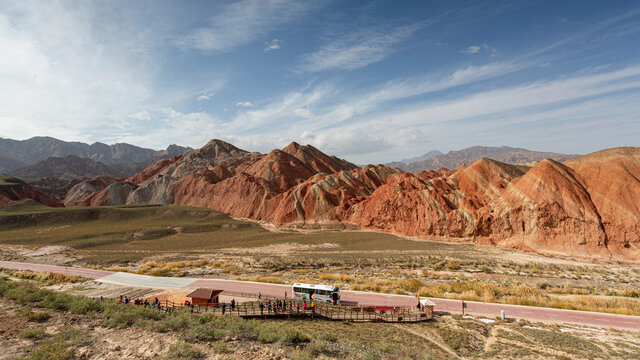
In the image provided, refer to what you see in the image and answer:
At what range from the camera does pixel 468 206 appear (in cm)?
5138

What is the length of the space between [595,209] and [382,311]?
1677 inches

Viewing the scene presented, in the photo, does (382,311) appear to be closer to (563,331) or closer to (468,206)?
(563,331)

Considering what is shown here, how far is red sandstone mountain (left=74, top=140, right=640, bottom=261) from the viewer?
129ft

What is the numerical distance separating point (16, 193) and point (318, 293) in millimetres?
128922

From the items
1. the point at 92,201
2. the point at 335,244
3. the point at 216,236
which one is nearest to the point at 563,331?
the point at 335,244

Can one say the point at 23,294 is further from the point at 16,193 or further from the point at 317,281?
the point at 16,193

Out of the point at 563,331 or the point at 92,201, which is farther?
the point at 92,201

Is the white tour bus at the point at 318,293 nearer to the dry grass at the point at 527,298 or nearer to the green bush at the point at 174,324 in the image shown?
the dry grass at the point at 527,298

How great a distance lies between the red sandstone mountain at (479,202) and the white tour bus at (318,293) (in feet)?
120

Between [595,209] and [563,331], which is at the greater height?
[595,209]

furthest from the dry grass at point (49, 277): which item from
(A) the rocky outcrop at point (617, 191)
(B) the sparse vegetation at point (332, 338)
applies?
(A) the rocky outcrop at point (617, 191)

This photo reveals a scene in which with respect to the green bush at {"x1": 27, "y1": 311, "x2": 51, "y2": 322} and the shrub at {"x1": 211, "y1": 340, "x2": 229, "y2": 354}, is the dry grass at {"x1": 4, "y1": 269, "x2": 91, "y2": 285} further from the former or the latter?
the shrub at {"x1": 211, "y1": 340, "x2": 229, "y2": 354}

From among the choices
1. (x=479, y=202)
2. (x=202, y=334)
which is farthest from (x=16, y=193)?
(x=479, y=202)

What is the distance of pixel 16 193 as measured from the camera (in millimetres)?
97062
